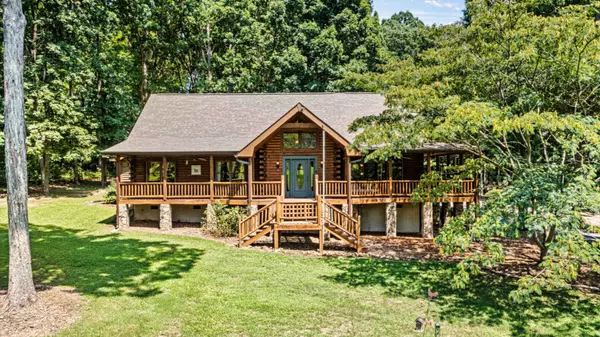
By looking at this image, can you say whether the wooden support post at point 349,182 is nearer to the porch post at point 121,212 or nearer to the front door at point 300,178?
the front door at point 300,178

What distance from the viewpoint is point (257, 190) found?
15969 mm

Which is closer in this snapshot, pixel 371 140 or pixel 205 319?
pixel 205 319

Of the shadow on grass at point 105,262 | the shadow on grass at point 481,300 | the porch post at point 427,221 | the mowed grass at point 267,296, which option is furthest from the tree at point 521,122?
the shadow on grass at point 105,262

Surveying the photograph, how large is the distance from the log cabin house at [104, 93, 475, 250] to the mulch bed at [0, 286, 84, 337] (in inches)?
250

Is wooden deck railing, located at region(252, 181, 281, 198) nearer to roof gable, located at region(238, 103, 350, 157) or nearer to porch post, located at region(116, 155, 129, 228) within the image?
roof gable, located at region(238, 103, 350, 157)

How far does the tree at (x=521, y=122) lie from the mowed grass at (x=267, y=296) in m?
0.95

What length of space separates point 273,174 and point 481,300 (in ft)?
33.8

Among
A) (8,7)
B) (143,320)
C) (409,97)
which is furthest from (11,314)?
(409,97)

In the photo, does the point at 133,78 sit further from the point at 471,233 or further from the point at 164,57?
the point at 471,233

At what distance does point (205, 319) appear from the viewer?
7.05m

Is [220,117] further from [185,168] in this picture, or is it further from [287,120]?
[287,120]

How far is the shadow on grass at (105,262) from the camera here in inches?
345

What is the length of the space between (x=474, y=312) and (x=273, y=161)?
1075 cm

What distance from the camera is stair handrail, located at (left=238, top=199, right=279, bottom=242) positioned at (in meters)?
13.4
